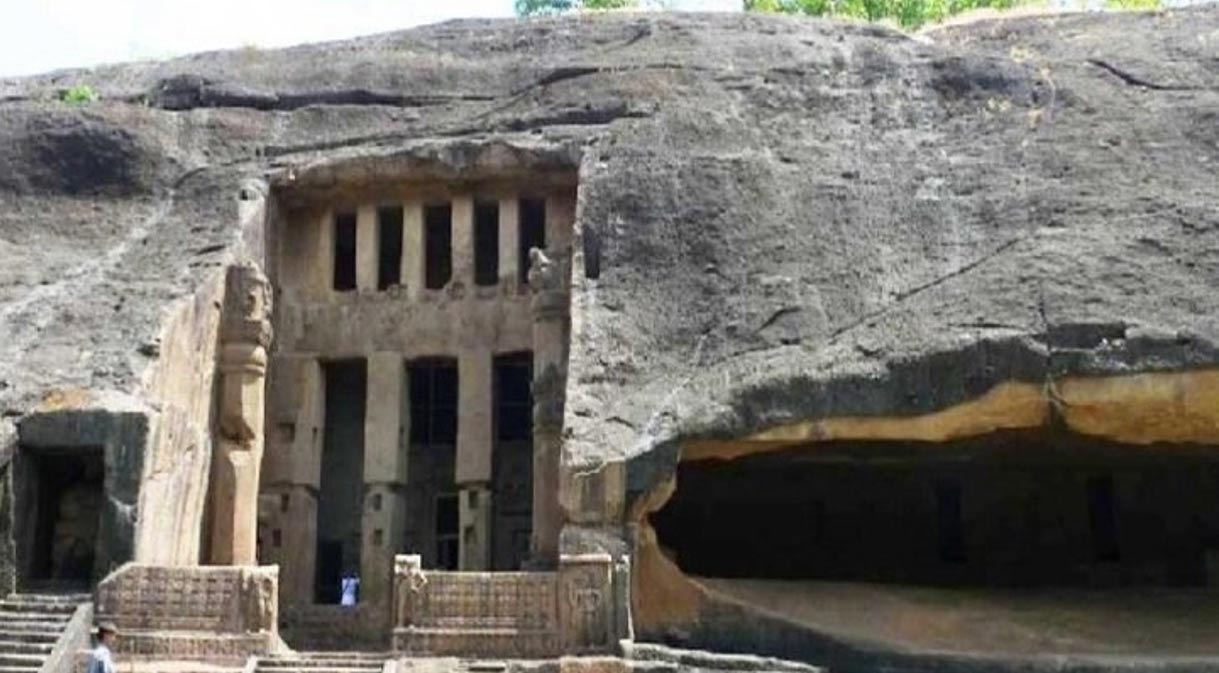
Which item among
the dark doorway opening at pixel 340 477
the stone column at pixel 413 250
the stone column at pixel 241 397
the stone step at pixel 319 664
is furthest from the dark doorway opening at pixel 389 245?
the stone step at pixel 319 664

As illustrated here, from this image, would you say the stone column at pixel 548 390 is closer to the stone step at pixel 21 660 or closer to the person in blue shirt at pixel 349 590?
the person in blue shirt at pixel 349 590

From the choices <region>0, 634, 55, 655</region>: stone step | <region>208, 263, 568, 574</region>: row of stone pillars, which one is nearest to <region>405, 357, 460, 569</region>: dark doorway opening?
<region>208, 263, 568, 574</region>: row of stone pillars

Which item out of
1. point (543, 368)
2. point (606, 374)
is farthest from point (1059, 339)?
point (543, 368)

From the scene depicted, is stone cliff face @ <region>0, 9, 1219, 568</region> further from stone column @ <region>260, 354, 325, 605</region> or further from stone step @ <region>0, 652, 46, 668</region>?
stone step @ <region>0, 652, 46, 668</region>

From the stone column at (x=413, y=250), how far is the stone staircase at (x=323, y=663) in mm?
7191

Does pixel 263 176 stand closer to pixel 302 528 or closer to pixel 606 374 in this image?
pixel 302 528

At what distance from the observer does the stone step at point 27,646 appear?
15016 mm

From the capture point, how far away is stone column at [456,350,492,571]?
20.8m

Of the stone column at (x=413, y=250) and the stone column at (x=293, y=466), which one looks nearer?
the stone column at (x=293, y=466)

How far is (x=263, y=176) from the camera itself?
21688 millimetres

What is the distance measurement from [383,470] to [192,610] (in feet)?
18.3

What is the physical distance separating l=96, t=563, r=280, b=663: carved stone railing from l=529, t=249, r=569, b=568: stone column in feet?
13.0

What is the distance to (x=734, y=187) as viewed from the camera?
64.9ft

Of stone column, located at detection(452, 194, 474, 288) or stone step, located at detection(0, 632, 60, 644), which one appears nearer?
stone step, located at detection(0, 632, 60, 644)
